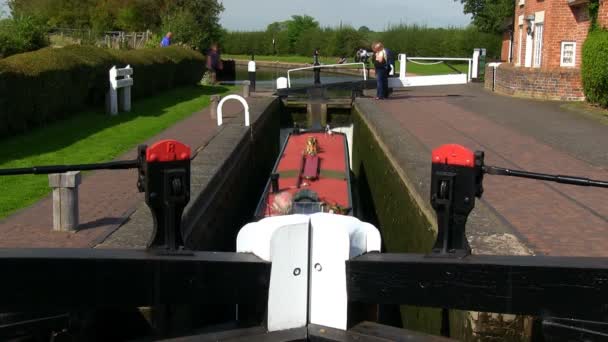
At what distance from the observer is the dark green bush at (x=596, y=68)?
728 inches

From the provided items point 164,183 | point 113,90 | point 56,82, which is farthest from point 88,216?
point 113,90

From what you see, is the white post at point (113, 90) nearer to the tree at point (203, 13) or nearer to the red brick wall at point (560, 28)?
the red brick wall at point (560, 28)

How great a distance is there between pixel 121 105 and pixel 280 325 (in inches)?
572

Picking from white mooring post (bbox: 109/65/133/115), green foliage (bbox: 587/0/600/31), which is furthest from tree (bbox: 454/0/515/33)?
white mooring post (bbox: 109/65/133/115)

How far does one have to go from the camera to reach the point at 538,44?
83.1ft

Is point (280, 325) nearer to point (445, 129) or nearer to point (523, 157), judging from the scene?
point (523, 157)

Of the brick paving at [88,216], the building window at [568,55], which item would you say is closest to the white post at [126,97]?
the brick paving at [88,216]

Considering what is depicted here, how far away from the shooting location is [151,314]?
4023mm

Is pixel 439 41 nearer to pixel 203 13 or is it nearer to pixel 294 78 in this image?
pixel 203 13

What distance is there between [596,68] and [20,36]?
622 inches

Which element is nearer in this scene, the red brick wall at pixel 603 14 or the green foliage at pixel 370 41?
the red brick wall at pixel 603 14

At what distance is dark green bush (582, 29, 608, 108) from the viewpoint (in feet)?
60.6

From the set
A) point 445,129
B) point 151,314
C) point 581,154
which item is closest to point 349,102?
point 445,129

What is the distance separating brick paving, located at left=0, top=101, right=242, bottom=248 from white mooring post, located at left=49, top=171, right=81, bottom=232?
0.08 metres
